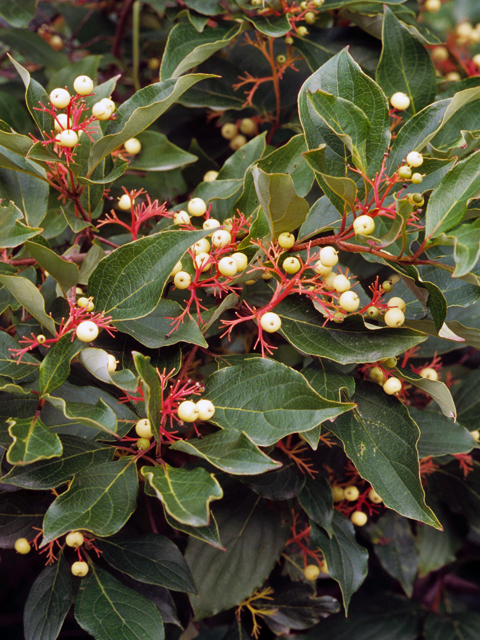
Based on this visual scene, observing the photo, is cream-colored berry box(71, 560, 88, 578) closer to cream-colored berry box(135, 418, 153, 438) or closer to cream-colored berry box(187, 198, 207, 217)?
cream-colored berry box(135, 418, 153, 438)

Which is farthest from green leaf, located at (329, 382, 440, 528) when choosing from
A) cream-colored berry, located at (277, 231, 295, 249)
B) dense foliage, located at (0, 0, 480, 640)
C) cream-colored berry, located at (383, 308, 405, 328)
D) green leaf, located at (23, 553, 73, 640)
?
green leaf, located at (23, 553, 73, 640)

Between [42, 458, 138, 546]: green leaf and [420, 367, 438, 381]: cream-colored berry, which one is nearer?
[42, 458, 138, 546]: green leaf

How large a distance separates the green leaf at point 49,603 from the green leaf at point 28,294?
14.4 inches

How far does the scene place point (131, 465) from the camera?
0.63m

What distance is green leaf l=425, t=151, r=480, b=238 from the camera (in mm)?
583

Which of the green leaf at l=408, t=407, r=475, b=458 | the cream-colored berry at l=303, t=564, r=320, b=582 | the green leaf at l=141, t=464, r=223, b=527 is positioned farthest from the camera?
the cream-colored berry at l=303, t=564, r=320, b=582

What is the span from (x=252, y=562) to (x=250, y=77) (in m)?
0.83

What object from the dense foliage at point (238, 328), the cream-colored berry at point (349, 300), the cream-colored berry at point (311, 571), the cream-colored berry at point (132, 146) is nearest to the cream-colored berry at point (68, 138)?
the dense foliage at point (238, 328)

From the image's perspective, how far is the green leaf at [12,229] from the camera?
0.62 metres

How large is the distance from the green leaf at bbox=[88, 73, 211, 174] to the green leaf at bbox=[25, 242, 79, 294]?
15cm

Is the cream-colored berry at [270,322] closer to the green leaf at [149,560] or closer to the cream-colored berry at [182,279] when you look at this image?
the cream-colored berry at [182,279]

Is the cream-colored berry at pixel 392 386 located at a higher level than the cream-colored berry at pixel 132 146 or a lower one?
lower

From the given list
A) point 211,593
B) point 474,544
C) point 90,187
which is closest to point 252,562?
point 211,593

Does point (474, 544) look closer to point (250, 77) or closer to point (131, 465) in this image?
point (131, 465)
